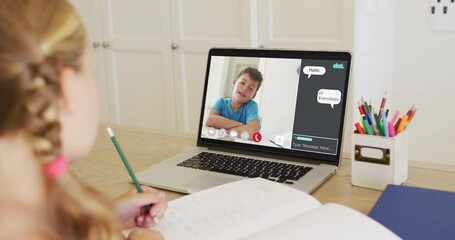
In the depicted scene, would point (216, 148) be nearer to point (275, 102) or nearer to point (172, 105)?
point (275, 102)

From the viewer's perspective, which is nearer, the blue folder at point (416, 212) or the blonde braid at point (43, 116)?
the blonde braid at point (43, 116)

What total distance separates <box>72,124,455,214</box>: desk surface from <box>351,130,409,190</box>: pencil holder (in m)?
0.02

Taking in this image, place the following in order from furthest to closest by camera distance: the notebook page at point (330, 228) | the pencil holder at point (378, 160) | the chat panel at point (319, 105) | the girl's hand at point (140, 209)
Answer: the chat panel at point (319, 105) → the pencil holder at point (378, 160) → the girl's hand at point (140, 209) → the notebook page at point (330, 228)

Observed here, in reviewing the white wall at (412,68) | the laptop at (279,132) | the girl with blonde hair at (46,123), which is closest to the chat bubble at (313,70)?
the laptop at (279,132)

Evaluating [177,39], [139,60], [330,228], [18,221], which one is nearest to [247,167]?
[330,228]

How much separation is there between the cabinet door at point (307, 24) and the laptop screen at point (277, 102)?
1.24 meters

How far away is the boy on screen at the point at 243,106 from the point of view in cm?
137

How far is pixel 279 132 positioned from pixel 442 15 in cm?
156

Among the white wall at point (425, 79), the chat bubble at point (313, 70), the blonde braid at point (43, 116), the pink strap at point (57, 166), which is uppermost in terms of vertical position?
the blonde braid at point (43, 116)

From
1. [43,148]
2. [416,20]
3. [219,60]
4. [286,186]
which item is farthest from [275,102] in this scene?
[416,20]

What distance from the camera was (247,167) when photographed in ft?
4.22

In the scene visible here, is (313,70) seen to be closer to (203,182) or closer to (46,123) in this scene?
(203,182)

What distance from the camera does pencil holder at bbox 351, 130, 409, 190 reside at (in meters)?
1.15

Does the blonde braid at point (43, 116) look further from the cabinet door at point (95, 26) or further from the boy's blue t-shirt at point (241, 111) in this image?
the cabinet door at point (95, 26)
